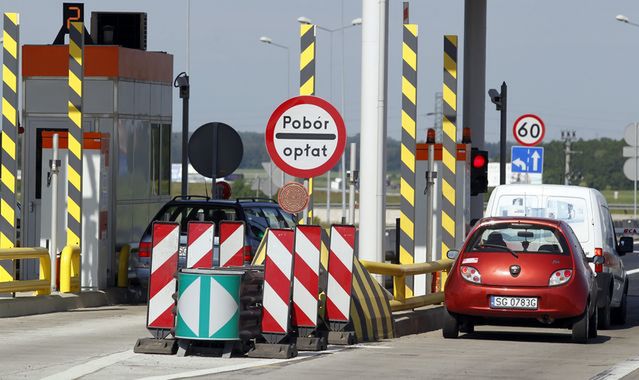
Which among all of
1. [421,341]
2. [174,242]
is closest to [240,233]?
[174,242]

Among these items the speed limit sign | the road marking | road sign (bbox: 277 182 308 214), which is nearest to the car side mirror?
the road marking

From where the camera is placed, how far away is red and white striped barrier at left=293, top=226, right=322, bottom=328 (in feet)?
51.4

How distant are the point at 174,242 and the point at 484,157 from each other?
434 inches

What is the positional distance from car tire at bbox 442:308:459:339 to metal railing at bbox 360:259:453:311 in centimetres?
66

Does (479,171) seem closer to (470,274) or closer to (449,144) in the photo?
(449,144)

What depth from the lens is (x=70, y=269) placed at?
72.7 feet

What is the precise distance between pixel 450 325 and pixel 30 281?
5670 millimetres

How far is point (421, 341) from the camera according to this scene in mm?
17891

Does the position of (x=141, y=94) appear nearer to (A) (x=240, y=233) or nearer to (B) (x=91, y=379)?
(A) (x=240, y=233)

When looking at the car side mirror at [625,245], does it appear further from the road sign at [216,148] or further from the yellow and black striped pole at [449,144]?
the road sign at [216,148]

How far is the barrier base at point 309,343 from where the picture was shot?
51.1 ft

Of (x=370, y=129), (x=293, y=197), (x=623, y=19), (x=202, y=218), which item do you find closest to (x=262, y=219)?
(x=202, y=218)

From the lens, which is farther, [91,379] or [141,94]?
[141,94]

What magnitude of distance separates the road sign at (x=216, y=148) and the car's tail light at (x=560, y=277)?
7722 mm
